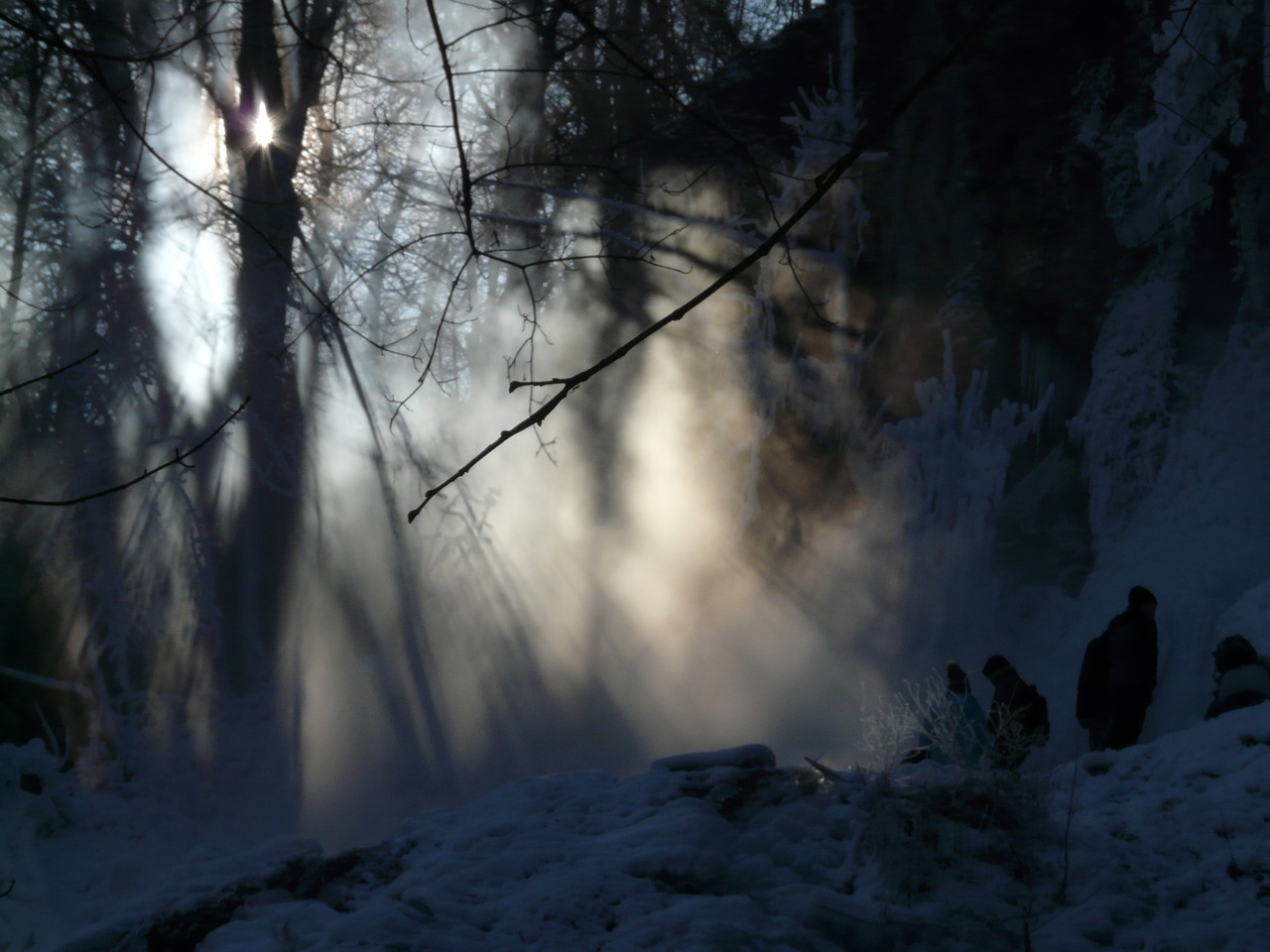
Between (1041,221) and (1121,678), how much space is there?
A: 484 centimetres

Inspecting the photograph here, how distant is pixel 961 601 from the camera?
9.64 meters

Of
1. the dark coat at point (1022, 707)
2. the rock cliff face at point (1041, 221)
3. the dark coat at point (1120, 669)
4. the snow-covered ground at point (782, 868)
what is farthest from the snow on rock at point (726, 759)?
the rock cliff face at point (1041, 221)

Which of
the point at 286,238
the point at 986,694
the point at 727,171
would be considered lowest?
the point at 986,694

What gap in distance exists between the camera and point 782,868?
3.91 metres

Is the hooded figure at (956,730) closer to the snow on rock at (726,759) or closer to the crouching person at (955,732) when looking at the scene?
the crouching person at (955,732)

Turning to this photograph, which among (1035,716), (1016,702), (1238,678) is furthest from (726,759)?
(1238,678)

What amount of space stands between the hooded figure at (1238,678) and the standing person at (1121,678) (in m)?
0.49

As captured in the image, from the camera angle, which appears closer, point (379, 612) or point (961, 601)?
point (961, 601)

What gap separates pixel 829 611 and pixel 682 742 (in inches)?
78.1

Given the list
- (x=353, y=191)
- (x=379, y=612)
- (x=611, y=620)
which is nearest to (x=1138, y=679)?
(x=611, y=620)

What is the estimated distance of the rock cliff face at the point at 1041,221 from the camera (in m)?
8.75

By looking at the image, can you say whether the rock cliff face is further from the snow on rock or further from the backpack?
the snow on rock

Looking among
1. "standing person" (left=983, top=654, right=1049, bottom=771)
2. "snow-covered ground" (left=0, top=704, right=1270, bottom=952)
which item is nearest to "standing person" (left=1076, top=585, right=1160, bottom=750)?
"standing person" (left=983, top=654, right=1049, bottom=771)

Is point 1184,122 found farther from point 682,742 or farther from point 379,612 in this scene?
point 379,612
